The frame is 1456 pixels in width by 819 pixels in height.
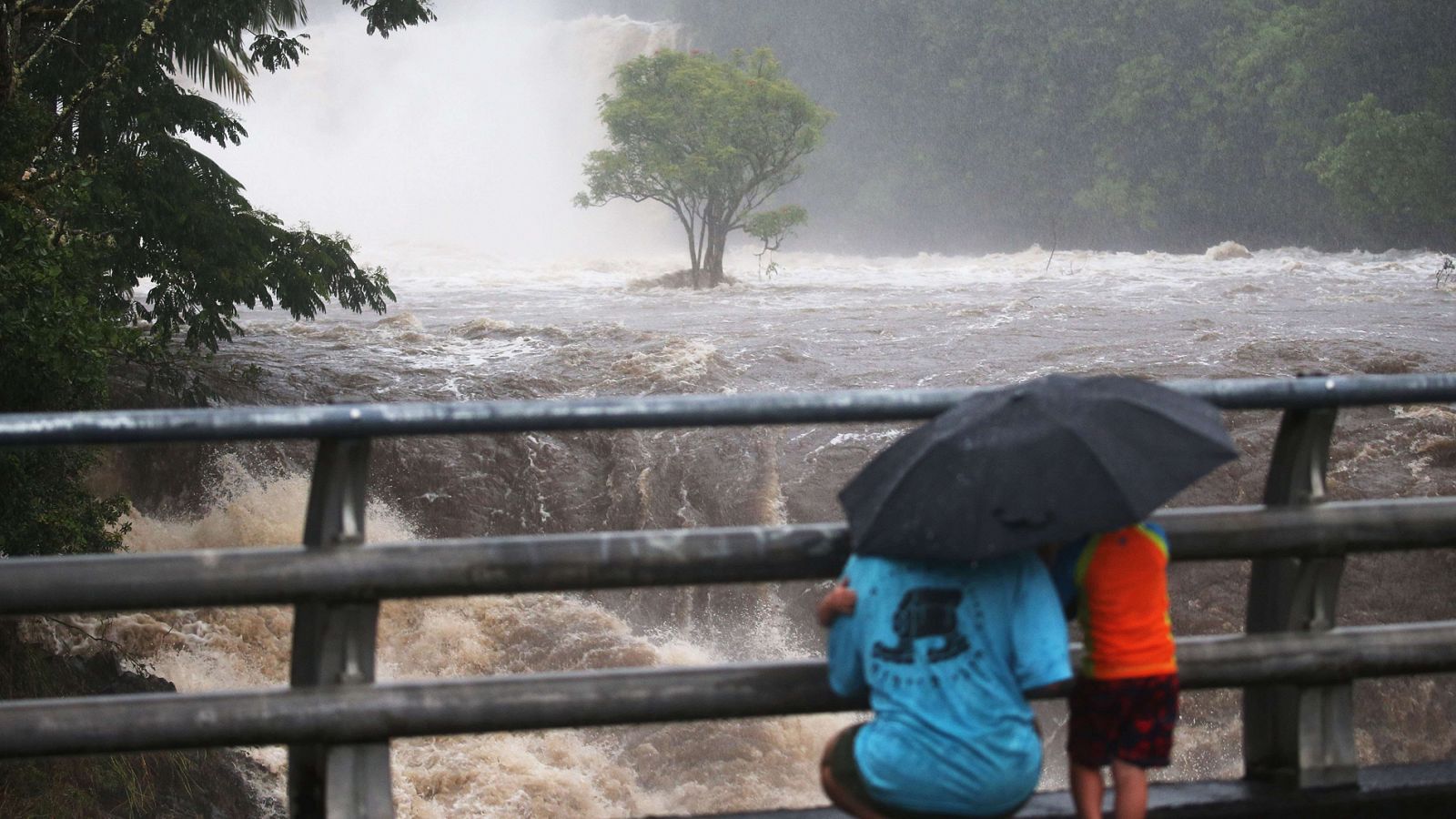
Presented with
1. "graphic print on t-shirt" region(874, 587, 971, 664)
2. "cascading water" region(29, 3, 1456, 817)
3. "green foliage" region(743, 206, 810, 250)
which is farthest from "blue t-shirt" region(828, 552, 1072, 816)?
"green foliage" region(743, 206, 810, 250)

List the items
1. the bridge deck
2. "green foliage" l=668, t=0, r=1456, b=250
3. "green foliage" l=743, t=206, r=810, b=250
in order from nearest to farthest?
the bridge deck → "green foliage" l=743, t=206, r=810, b=250 → "green foliage" l=668, t=0, r=1456, b=250

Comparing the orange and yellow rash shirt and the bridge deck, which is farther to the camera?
the bridge deck

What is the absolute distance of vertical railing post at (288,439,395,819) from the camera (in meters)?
2.18

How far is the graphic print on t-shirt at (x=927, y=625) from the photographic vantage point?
198 centimetres

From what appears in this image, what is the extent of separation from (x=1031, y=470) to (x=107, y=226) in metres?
10.5

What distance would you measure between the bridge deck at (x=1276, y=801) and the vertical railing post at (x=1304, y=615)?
34 millimetres

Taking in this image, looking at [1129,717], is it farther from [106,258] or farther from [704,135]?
[704,135]

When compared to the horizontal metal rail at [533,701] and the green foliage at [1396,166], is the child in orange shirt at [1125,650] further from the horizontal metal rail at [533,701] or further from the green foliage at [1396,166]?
the green foliage at [1396,166]

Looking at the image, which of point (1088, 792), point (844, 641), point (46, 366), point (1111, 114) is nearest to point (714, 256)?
point (1111, 114)

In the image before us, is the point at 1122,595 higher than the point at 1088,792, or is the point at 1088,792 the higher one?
the point at 1122,595

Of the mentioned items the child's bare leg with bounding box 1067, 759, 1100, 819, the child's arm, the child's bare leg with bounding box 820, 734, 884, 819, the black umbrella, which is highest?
the black umbrella

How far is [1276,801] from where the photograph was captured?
2.40m

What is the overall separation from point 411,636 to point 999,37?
170 feet

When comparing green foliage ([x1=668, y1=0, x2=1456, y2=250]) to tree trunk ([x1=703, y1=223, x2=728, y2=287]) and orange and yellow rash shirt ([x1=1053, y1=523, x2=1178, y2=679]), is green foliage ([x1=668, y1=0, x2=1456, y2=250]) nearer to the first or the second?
tree trunk ([x1=703, y1=223, x2=728, y2=287])
